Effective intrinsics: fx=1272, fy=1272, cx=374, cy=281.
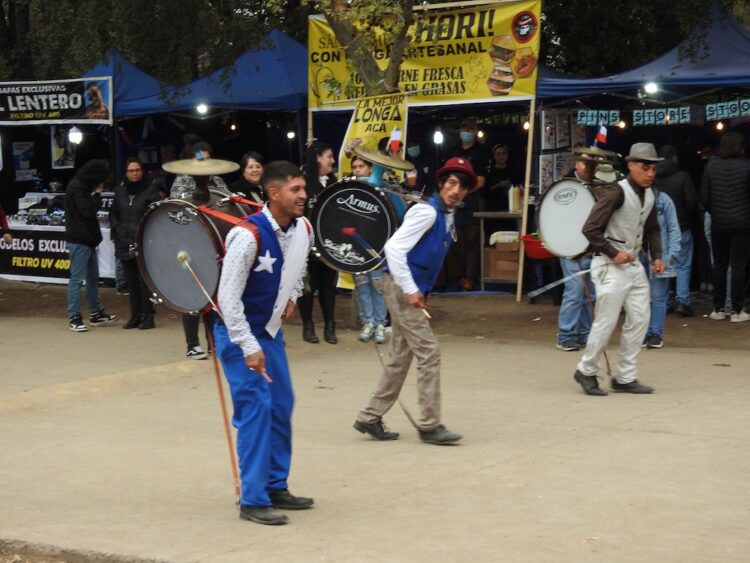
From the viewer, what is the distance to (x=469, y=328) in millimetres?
13984

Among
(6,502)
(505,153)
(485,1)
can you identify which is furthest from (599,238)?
(505,153)

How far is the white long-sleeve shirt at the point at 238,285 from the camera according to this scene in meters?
5.99

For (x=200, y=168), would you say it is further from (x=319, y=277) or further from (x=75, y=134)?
(x=75, y=134)

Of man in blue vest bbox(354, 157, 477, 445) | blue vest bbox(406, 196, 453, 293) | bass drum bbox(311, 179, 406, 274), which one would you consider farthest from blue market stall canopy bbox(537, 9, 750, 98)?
blue vest bbox(406, 196, 453, 293)

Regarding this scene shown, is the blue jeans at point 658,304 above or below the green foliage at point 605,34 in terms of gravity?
below

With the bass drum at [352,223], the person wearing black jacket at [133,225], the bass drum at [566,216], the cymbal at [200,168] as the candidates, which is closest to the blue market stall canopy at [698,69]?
the bass drum at [566,216]

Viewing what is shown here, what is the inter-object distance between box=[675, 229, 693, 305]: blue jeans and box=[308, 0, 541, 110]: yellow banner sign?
2412 mm

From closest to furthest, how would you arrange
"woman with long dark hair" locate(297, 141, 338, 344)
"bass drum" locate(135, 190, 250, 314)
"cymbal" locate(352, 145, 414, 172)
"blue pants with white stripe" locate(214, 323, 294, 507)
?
"blue pants with white stripe" locate(214, 323, 294, 507)
"bass drum" locate(135, 190, 250, 314)
"cymbal" locate(352, 145, 414, 172)
"woman with long dark hair" locate(297, 141, 338, 344)

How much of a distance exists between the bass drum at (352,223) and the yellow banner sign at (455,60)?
384cm

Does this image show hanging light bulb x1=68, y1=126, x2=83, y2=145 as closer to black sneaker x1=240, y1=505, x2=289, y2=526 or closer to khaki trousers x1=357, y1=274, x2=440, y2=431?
khaki trousers x1=357, y1=274, x2=440, y2=431

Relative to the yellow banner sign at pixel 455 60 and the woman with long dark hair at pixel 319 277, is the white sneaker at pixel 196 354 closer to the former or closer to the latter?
the woman with long dark hair at pixel 319 277

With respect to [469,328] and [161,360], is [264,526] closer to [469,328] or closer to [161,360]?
[161,360]

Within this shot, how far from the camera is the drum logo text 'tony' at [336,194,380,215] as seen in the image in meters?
10.9

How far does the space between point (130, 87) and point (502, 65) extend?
5.62 metres
